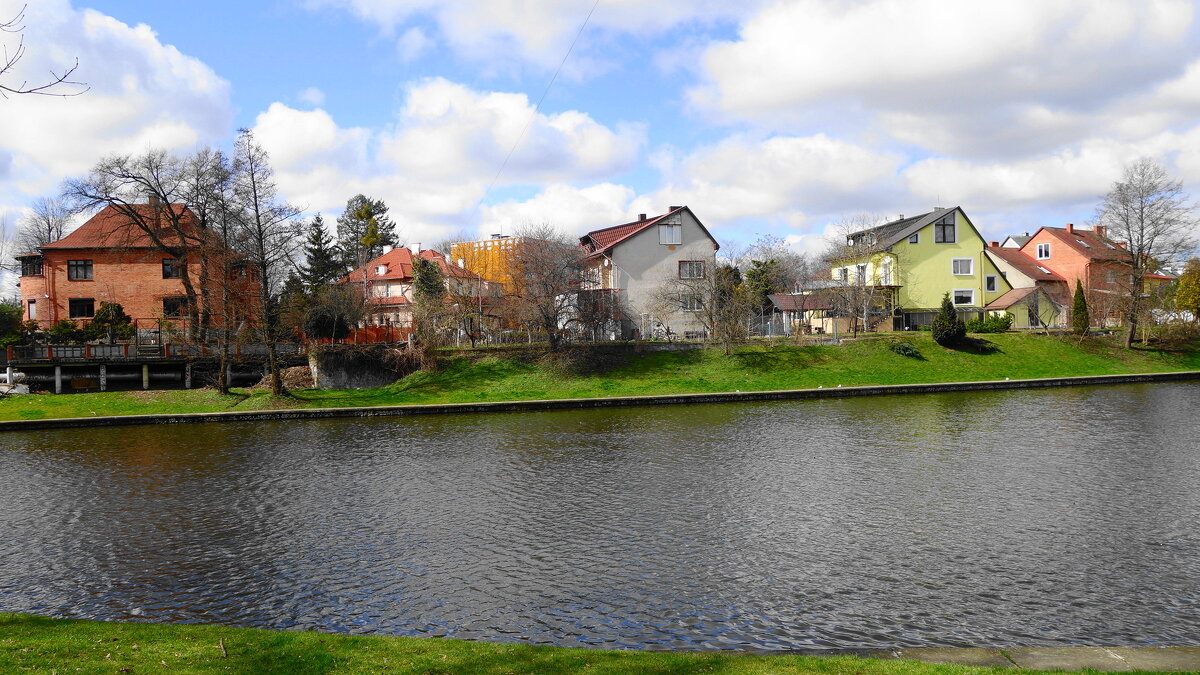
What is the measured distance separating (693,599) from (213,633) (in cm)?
626

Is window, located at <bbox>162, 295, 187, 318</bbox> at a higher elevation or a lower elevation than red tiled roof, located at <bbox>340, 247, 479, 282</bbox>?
lower

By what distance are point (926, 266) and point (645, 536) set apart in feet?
189

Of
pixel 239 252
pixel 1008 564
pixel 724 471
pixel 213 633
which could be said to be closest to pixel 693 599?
→ pixel 1008 564

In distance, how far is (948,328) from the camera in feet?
172

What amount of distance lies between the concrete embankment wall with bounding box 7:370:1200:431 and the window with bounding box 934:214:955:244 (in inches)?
903

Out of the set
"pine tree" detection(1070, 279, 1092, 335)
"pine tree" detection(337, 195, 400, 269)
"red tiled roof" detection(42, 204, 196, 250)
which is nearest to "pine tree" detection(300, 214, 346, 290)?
"pine tree" detection(337, 195, 400, 269)

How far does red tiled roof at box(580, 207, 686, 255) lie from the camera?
59531 millimetres

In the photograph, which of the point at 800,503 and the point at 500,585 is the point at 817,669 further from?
the point at 800,503

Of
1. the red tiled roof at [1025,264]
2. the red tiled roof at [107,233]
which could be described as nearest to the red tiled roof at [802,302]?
the red tiled roof at [1025,264]

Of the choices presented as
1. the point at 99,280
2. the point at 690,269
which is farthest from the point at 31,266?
the point at 690,269

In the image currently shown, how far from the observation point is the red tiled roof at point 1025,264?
2681 inches

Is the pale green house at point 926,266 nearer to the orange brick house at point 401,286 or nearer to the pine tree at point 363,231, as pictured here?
the orange brick house at point 401,286

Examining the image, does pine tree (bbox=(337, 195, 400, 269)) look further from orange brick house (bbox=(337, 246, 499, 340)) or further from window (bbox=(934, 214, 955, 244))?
window (bbox=(934, 214, 955, 244))

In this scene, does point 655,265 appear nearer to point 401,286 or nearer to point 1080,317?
point 401,286
